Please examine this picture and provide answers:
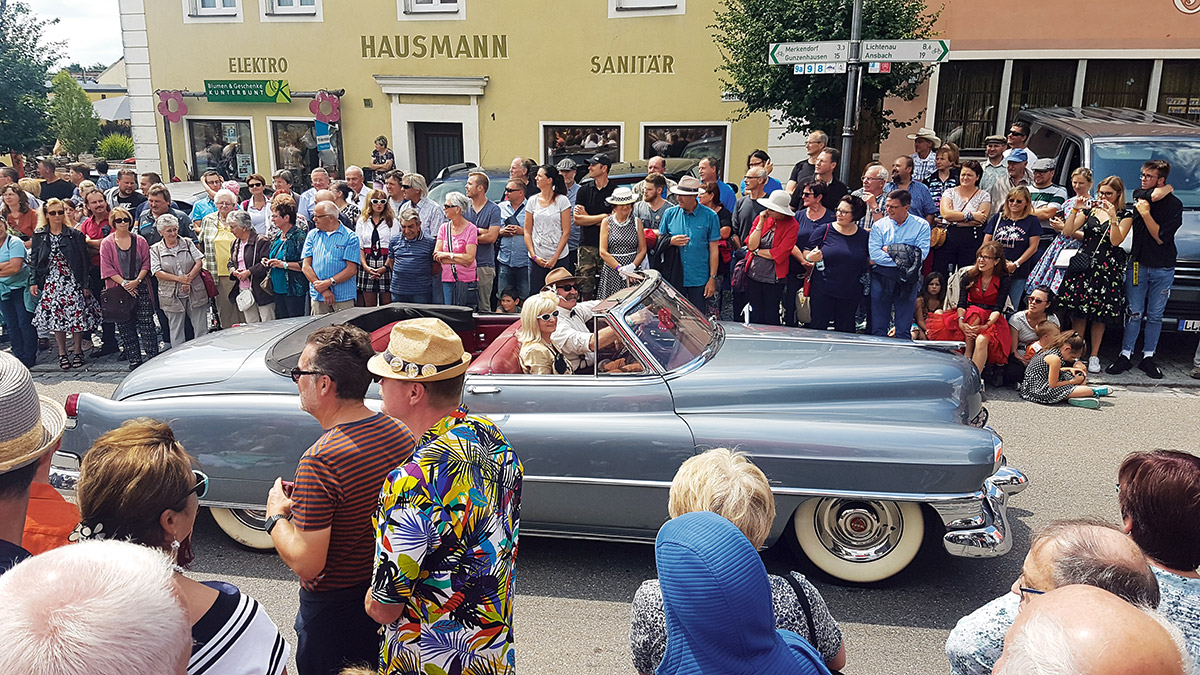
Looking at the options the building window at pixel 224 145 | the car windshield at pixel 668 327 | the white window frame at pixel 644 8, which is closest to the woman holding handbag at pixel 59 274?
the car windshield at pixel 668 327

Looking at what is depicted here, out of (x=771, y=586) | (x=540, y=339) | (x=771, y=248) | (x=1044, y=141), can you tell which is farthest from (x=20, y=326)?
(x=1044, y=141)

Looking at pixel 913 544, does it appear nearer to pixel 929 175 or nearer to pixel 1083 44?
pixel 929 175

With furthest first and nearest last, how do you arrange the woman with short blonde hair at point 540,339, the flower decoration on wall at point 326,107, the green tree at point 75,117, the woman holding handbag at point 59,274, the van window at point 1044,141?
1. the green tree at point 75,117
2. the flower decoration on wall at point 326,107
3. the van window at point 1044,141
4. the woman holding handbag at point 59,274
5. the woman with short blonde hair at point 540,339

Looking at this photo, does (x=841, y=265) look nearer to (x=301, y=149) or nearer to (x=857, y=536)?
(x=857, y=536)

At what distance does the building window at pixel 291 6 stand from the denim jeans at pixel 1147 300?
15.0m

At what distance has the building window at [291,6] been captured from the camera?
16984 millimetres

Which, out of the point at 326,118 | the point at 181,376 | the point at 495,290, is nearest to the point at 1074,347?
the point at 495,290

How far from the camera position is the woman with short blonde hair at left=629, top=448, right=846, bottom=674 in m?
2.24

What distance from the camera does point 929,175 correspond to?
1019 cm

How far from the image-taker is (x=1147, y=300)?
8078mm

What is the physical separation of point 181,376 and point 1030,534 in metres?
4.96

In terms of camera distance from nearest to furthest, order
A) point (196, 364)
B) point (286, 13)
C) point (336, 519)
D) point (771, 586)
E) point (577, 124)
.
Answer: point (771, 586), point (336, 519), point (196, 364), point (577, 124), point (286, 13)

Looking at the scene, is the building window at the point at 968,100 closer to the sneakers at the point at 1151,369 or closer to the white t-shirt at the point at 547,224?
the sneakers at the point at 1151,369

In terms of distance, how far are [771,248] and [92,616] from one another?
282 inches
